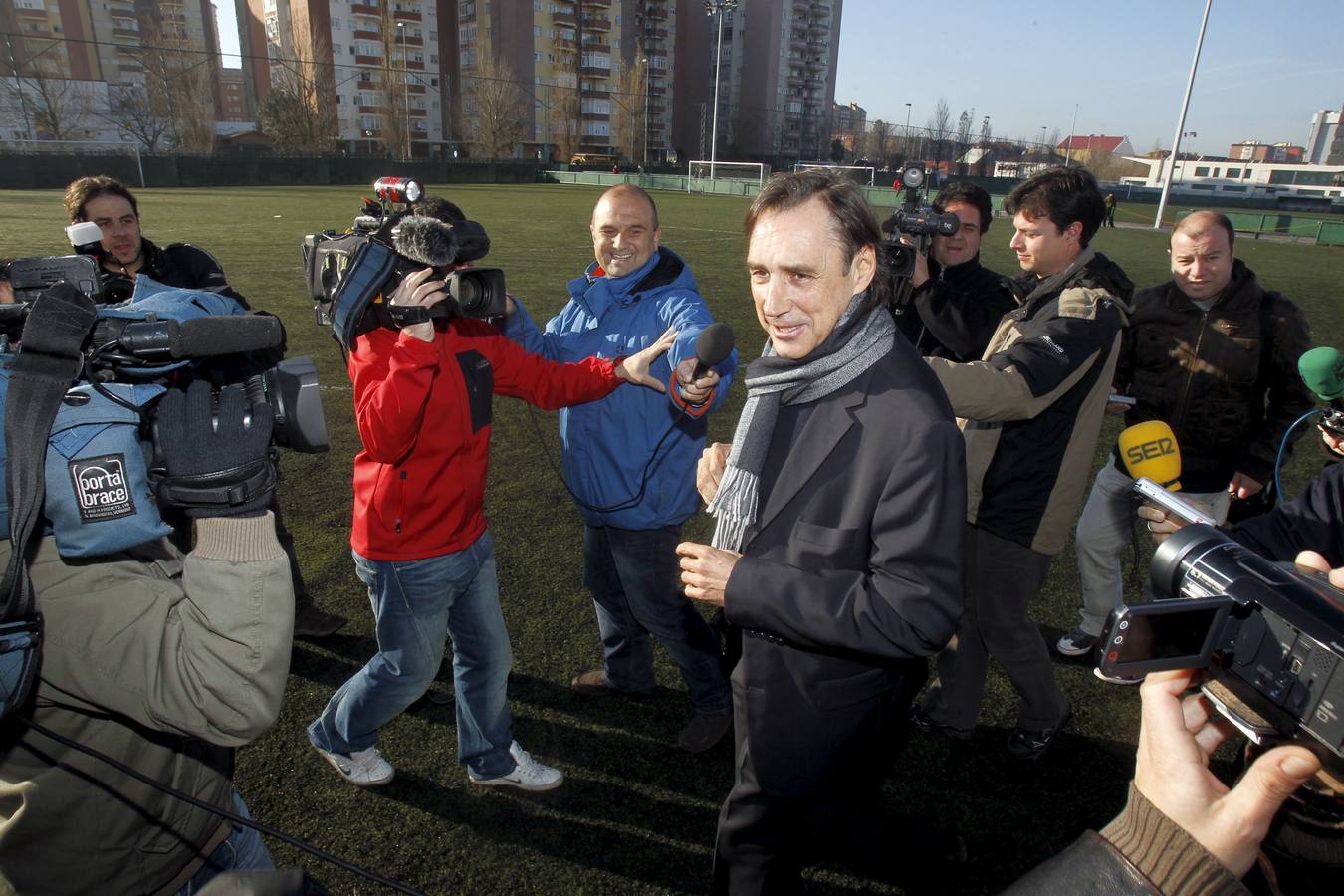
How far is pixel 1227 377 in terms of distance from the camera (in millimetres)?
3359

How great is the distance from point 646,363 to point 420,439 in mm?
790

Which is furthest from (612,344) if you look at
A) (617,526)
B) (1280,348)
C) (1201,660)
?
(1280,348)

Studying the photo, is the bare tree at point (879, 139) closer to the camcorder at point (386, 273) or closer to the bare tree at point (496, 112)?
the bare tree at point (496, 112)

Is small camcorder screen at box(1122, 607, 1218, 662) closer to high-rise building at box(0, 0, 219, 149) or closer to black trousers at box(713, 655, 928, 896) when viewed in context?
black trousers at box(713, 655, 928, 896)

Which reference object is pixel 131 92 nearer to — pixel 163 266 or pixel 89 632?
pixel 163 266

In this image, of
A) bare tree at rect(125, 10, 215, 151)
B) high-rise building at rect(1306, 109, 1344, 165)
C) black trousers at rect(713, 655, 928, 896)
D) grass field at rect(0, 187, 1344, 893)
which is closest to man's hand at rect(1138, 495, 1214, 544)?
black trousers at rect(713, 655, 928, 896)

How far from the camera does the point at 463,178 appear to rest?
46844mm

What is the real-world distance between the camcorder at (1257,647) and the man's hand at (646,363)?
1749mm

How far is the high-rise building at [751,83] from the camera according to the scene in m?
75.1

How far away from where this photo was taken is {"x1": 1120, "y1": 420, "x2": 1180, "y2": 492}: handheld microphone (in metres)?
1.71

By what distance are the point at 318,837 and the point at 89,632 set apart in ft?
5.46

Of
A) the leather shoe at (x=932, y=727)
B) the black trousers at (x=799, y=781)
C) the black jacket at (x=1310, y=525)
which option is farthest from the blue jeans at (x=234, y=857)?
the black jacket at (x=1310, y=525)

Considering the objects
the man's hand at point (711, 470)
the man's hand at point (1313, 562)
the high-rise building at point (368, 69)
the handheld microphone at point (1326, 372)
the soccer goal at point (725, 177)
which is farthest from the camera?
the high-rise building at point (368, 69)

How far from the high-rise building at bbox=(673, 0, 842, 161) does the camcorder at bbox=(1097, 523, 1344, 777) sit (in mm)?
74811
